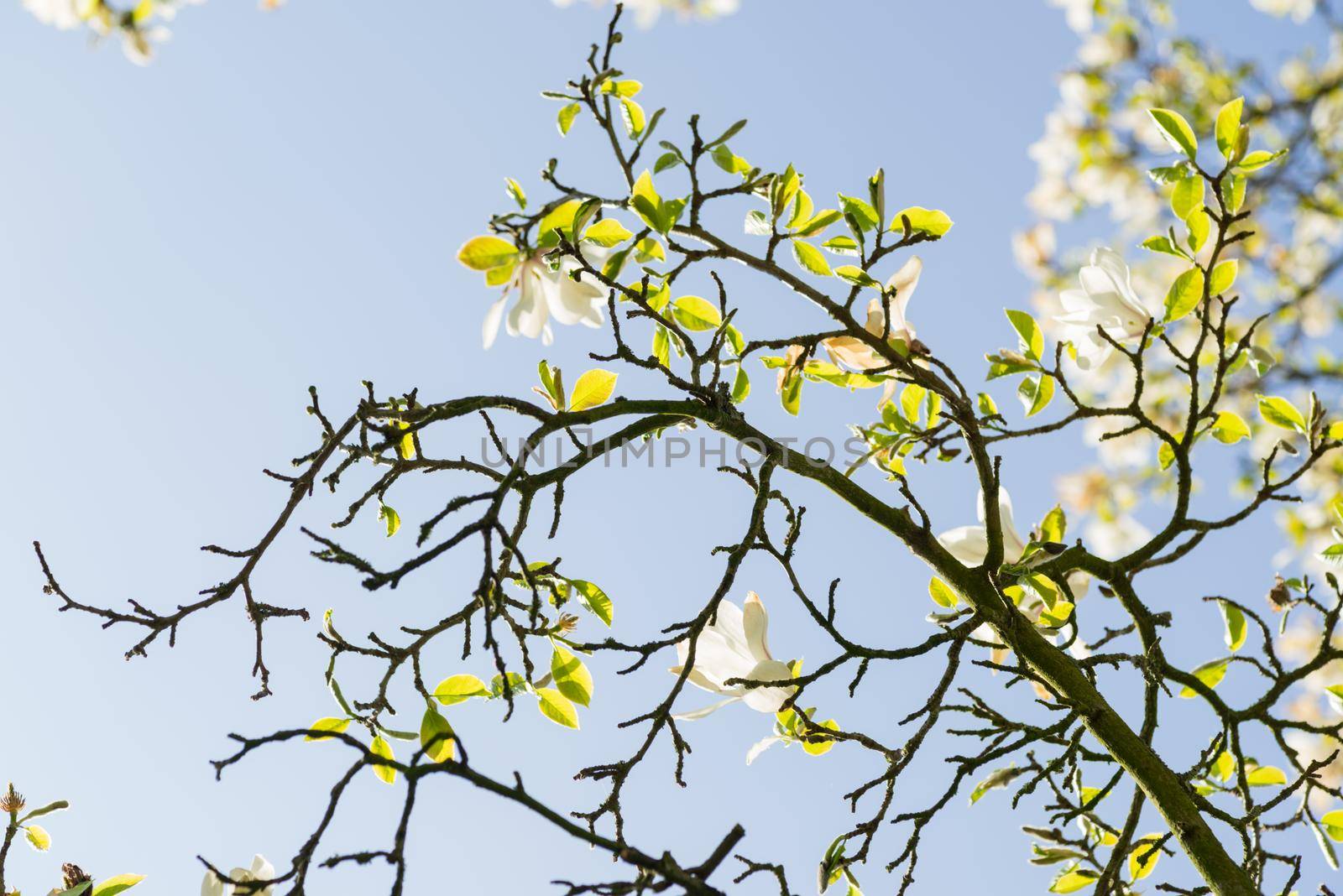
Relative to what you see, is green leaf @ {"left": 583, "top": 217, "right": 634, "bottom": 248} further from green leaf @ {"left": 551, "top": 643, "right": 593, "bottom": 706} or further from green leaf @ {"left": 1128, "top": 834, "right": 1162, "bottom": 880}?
green leaf @ {"left": 1128, "top": 834, "right": 1162, "bottom": 880}

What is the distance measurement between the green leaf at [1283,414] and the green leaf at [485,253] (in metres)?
1.14

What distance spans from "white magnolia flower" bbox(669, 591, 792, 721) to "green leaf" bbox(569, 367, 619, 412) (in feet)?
0.99

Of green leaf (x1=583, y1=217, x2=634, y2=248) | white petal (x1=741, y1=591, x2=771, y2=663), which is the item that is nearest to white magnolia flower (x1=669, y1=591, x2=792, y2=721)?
white petal (x1=741, y1=591, x2=771, y2=663)

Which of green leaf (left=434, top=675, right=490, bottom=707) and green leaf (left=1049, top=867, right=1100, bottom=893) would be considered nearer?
green leaf (left=434, top=675, right=490, bottom=707)

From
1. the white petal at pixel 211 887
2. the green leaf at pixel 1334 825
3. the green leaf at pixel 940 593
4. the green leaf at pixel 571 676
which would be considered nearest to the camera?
the white petal at pixel 211 887

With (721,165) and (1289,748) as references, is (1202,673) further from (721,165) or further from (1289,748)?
(721,165)

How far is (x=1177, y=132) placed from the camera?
52.6 inches

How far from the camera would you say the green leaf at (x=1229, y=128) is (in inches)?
51.1

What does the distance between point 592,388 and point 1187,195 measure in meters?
0.84

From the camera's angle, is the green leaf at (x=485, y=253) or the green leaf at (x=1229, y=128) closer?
the green leaf at (x=485, y=253)

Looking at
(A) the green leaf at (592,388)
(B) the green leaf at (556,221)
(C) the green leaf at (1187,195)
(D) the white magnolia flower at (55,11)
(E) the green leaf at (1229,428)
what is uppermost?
(D) the white magnolia flower at (55,11)

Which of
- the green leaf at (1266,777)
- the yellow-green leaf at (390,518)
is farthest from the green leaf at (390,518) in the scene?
the green leaf at (1266,777)

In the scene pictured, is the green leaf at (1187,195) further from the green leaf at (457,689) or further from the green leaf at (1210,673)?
the green leaf at (457,689)

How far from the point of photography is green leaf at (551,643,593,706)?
4.03 ft
